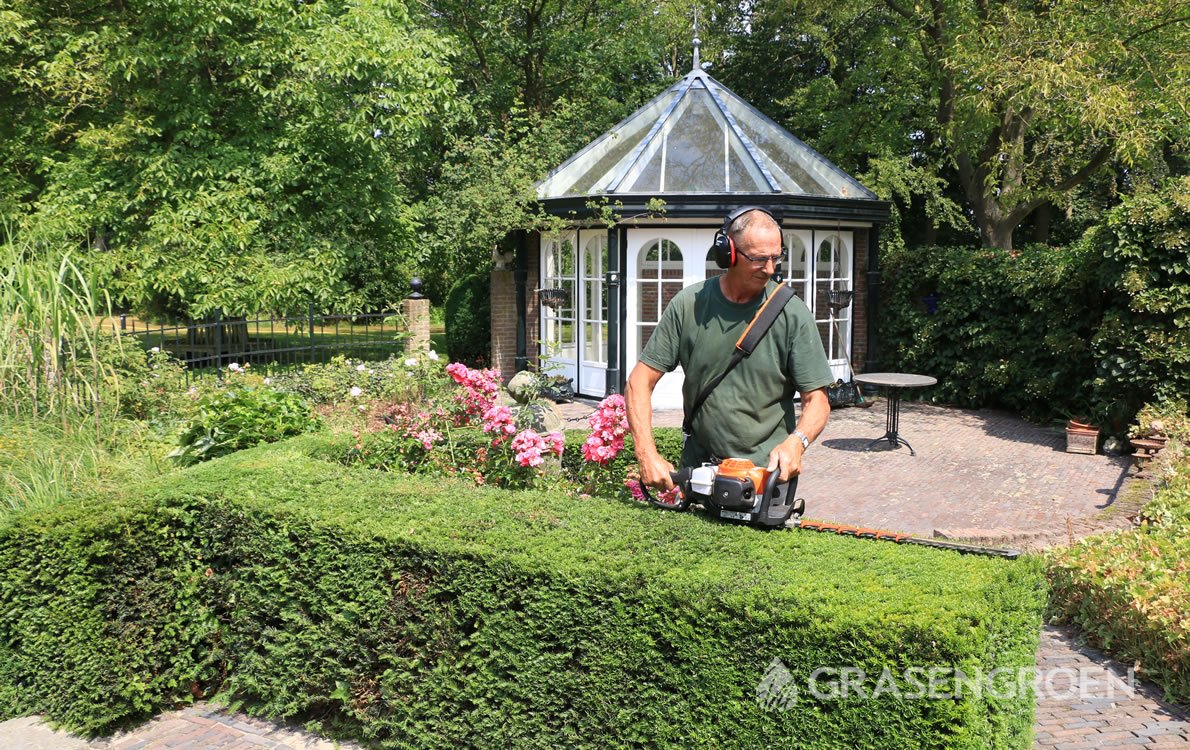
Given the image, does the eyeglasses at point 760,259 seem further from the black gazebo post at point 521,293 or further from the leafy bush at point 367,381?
the black gazebo post at point 521,293

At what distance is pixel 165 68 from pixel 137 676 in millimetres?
10820

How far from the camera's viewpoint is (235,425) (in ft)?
21.5

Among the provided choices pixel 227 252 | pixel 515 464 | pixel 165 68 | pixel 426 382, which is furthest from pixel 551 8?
pixel 515 464

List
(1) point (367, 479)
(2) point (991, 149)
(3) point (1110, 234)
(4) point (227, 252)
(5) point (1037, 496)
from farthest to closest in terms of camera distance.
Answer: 1. (2) point (991, 149)
2. (4) point (227, 252)
3. (3) point (1110, 234)
4. (5) point (1037, 496)
5. (1) point (367, 479)

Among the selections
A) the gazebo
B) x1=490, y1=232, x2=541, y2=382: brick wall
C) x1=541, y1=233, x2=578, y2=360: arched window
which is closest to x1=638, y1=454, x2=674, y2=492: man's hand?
the gazebo

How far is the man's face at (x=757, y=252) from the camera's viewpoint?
3463mm

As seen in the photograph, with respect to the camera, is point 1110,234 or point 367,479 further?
point 1110,234

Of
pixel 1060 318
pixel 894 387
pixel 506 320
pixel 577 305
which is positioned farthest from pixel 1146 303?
pixel 506 320

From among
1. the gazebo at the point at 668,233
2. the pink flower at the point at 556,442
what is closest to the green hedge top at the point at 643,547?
the pink flower at the point at 556,442

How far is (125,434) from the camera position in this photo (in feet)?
20.0

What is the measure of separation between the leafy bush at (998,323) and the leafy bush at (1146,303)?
61 cm

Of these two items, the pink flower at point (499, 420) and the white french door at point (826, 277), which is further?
the white french door at point (826, 277)

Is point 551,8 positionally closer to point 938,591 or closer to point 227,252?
point 227,252

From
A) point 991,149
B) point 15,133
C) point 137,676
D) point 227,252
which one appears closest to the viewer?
point 137,676
